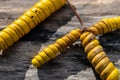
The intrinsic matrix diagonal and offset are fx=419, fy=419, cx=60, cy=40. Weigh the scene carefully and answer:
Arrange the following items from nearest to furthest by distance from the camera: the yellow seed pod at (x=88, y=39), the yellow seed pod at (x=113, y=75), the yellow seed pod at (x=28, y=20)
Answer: the yellow seed pod at (x=113, y=75), the yellow seed pod at (x=88, y=39), the yellow seed pod at (x=28, y=20)

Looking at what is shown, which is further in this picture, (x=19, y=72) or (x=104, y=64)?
(x=19, y=72)

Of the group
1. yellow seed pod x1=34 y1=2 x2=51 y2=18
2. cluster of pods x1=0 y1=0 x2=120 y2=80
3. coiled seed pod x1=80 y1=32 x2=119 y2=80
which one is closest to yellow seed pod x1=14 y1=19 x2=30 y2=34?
cluster of pods x1=0 y1=0 x2=120 y2=80

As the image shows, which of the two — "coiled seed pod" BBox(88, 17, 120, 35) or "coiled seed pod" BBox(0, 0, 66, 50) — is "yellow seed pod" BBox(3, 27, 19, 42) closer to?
"coiled seed pod" BBox(0, 0, 66, 50)

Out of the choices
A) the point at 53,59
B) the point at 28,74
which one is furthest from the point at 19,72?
the point at 53,59

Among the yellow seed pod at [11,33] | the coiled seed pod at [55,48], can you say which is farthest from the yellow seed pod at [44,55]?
the yellow seed pod at [11,33]

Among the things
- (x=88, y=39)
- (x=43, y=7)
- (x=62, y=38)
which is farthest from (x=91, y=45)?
(x=43, y=7)

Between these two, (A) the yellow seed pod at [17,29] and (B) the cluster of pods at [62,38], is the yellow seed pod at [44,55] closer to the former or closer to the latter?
(B) the cluster of pods at [62,38]

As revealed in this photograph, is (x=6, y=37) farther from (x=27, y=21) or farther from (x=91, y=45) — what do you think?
(x=91, y=45)

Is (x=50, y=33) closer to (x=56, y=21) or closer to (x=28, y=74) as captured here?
(x=56, y=21)
